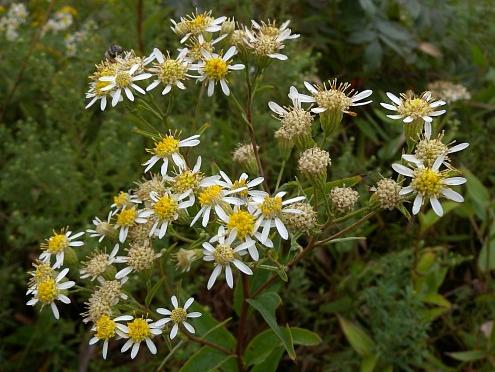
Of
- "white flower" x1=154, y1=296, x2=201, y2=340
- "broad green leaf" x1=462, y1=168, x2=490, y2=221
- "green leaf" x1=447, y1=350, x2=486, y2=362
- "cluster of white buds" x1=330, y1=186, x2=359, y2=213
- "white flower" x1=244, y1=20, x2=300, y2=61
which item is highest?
"white flower" x1=244, y1=20, x2=300, y2=61

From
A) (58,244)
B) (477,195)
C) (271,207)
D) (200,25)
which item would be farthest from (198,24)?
(477,195)

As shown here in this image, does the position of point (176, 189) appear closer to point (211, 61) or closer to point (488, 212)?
point (211, 61)

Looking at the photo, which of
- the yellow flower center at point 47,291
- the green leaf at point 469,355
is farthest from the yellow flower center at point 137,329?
the green leaf at point 469,355

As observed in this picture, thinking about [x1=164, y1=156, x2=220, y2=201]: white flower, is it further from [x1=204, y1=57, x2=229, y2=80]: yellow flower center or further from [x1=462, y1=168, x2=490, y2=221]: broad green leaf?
[x1=462, y1=168, x2=490, y2=221]: broad green leaf

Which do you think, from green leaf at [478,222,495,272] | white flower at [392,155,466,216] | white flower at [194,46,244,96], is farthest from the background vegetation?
white flower at [392,155,466,216]

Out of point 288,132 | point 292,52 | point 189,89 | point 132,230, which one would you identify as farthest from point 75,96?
point 288,132

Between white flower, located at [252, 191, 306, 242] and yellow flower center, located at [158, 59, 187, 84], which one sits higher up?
yellow flower center, located at [158, 59, 187, 84]

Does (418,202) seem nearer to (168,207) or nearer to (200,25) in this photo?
(168,207)
